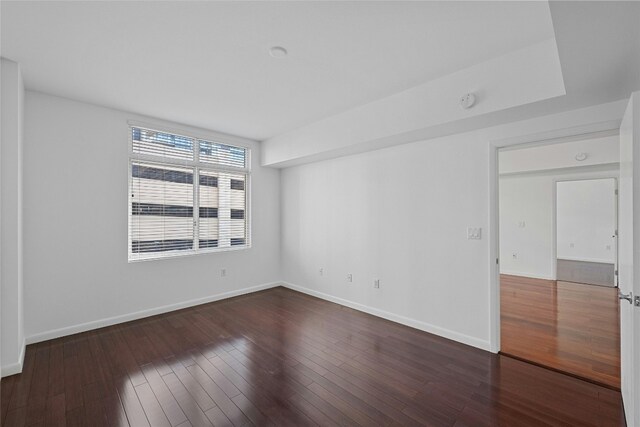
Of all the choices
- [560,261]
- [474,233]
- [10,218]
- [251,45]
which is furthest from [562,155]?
[10,218]

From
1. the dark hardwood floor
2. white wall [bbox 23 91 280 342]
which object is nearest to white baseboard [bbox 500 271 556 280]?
the dark hardwood floor

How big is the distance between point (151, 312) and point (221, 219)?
5.39ft

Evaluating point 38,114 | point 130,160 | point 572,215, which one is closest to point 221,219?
point 130,160

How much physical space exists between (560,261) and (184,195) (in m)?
9.31

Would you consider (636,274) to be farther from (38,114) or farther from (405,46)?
(38,114)

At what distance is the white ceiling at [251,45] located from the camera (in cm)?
183

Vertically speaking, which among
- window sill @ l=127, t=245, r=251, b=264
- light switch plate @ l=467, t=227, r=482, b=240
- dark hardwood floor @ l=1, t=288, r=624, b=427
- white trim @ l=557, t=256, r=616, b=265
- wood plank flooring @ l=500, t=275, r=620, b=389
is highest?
light switch plate @ l=467, t=227, r=482, b=240

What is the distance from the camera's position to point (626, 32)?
144cm

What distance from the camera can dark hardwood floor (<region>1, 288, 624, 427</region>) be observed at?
1931mm

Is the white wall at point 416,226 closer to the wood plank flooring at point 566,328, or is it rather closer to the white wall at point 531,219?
the wood plank flooring at point 566,328

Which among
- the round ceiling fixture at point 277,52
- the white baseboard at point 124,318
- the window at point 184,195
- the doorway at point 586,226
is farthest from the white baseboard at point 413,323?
the doorway at point 586,226

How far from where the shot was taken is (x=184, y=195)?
4.20m

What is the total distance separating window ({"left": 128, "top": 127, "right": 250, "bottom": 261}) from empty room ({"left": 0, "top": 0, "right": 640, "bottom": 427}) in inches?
1.1

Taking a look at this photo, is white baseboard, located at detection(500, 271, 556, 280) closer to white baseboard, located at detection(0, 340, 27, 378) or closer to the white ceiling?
the white ceiling
